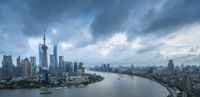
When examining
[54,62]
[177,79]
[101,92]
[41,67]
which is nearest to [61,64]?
[54,62]

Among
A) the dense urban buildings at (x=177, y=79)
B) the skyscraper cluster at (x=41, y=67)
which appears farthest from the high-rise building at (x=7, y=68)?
the dense urban buildings at (x=177, y=79)

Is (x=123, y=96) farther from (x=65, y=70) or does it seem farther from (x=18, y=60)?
(x=65, y=70)

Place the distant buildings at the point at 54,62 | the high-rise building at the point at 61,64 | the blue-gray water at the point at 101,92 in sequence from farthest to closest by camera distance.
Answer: the high-rise building at the point at 61,64, the distant buildings at the point at 54,62, the blue-gray water at the point at 101,92

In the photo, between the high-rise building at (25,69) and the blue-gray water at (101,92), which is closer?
the blue-gray water at (101,92)

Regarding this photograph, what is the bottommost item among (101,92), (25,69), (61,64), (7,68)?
(101,92)

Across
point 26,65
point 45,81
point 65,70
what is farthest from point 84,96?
point 65,70

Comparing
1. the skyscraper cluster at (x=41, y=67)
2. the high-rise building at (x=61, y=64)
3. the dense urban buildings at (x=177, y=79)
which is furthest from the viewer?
the high-rise building at (x=61, y=64)

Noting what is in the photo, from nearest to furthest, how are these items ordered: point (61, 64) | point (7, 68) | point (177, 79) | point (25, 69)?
point (177, 79), point (7, 68), point (25, 69), point (61, 64)

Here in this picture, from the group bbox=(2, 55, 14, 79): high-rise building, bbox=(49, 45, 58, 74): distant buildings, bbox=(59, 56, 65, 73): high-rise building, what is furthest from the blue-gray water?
bbox=(59, 56, 65, 73): high-rise building

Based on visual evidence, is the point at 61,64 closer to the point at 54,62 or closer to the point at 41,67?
the point at 54,62

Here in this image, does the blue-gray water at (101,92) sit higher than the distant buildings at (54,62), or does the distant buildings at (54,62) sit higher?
the distant buildings at (54,62)

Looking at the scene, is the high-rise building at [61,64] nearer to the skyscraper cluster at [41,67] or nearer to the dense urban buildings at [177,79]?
the skyscraper cluster at [41,67]
